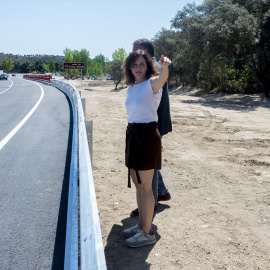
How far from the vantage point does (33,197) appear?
4586 millimetres

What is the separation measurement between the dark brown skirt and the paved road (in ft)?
3.68

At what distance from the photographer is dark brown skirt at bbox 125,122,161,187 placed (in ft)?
10.9

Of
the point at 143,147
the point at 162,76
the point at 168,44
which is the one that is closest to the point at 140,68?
the point at 162,76

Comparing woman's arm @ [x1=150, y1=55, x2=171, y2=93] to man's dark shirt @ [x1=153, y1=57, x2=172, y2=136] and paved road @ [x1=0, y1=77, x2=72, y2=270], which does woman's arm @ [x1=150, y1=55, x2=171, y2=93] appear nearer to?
man's dark shirt @ [x1=153, y1=57, x2=172, y2=136]

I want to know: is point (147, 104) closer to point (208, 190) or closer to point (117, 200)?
point (117, 200)

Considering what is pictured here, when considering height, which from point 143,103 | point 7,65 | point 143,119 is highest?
point 7,65

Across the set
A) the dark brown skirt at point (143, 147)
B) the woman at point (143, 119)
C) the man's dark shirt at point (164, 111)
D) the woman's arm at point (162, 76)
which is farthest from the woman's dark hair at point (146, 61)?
the man's dark shirt at point (164, 111)

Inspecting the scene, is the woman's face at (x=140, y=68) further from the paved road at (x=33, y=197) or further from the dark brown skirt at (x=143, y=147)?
the paved road at (x=33, y=197)

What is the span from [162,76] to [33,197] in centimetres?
264

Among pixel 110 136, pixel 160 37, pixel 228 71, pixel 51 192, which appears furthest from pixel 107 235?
pixel 160 37

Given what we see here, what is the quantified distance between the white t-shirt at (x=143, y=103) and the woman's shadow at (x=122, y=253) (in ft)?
4.72

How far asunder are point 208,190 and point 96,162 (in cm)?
269

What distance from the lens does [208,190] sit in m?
5.55

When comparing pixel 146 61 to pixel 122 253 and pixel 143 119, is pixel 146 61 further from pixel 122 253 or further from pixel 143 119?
pixel 122 253
